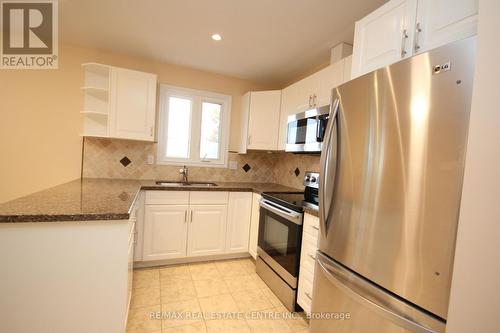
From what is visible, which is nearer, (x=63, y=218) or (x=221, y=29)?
(x=63, y=218)

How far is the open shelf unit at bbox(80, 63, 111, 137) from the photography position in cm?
250

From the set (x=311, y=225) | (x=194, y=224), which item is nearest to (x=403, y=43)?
(x=311, y=225)

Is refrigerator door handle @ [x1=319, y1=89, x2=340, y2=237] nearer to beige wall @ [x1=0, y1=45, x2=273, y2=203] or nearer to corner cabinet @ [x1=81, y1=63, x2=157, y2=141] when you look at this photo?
corner cabinet @ [x1=81, y1=63, x2=157, y2=141]

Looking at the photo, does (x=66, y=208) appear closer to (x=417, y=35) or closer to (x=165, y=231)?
(x=165, y=231)

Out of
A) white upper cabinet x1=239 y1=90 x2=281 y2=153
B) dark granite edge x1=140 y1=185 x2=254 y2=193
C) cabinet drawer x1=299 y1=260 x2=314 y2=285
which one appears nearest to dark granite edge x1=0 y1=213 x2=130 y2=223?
dark granite edge x1=140 y1=185 x2=254 y2=193

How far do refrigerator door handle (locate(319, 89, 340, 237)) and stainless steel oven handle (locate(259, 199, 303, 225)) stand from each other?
0.51 metres

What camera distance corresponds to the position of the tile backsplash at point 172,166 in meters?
2.67

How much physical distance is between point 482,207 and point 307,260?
1278 millimetres

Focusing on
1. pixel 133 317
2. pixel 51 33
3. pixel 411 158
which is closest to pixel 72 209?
pixel 133 317

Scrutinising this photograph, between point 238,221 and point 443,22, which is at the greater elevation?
point 443,22

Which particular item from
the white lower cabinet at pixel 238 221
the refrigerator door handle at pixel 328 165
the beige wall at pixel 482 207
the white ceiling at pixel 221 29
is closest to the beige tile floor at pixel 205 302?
the white lower cabinet at pixel 238 221

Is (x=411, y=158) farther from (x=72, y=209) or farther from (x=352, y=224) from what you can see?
(x=72, y=209)

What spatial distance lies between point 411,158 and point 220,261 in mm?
2429

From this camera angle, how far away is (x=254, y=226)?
2705mm
